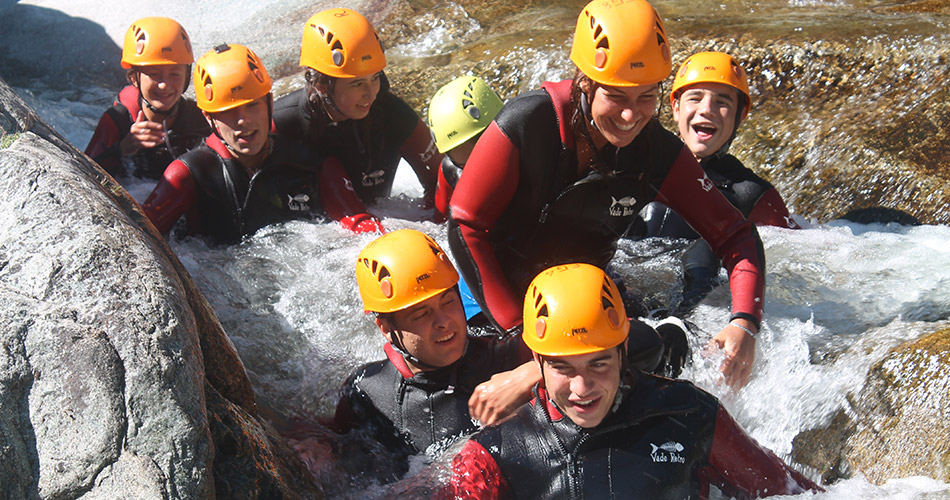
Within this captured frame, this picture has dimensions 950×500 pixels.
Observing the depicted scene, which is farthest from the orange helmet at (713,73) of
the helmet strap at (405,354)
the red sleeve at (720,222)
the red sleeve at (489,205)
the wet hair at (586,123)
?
A: the helmet strap at (405,354)

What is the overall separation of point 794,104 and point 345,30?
3.45 meters

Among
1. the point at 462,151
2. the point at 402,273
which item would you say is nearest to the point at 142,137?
the point at 462,151

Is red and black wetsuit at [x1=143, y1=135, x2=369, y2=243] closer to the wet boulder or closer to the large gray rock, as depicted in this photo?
the large gray rock

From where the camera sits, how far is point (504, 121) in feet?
11.3

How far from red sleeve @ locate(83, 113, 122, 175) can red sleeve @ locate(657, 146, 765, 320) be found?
175 inches

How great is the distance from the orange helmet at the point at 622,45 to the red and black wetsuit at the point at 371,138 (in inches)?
105

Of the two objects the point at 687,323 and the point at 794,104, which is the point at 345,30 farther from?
the point at 794,104

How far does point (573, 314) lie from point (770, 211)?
2781mm

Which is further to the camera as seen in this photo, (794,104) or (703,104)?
(794,104)

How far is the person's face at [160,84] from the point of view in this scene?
20.9 ft

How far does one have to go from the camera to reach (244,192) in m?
5.49

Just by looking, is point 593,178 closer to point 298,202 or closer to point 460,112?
point 460,112

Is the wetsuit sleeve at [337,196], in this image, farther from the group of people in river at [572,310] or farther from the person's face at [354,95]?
the group of people in river at [572,310]

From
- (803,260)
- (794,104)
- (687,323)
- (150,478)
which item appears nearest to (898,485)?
(687,323)
